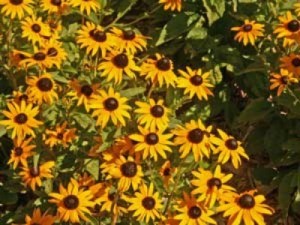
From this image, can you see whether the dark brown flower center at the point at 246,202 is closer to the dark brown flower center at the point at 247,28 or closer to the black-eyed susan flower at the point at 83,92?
the black-eyed susan flower at the point at 83,92

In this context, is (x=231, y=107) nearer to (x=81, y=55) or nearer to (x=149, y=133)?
(x=81, y=55)

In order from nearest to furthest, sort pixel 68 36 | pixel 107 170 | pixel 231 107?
pixel 107 170, pixel 68 36, pixel 231 107

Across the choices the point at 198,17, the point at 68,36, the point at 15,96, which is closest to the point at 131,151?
the point at 15,96

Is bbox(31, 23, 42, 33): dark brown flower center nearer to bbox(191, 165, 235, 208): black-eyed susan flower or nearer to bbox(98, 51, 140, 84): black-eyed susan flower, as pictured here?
bbox(98, 51, 140, 84): black-eyed susan flower

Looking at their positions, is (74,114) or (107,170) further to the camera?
(74,114)

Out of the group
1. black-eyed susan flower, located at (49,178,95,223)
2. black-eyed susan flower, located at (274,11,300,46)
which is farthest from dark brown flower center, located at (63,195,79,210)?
black-eyed susan flower, located at (274,11,300,46)

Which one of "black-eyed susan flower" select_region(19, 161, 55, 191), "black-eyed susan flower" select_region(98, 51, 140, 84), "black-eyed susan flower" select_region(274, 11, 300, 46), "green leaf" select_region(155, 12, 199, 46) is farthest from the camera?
"green leaf" select_region(155, 12, 199, 46)
